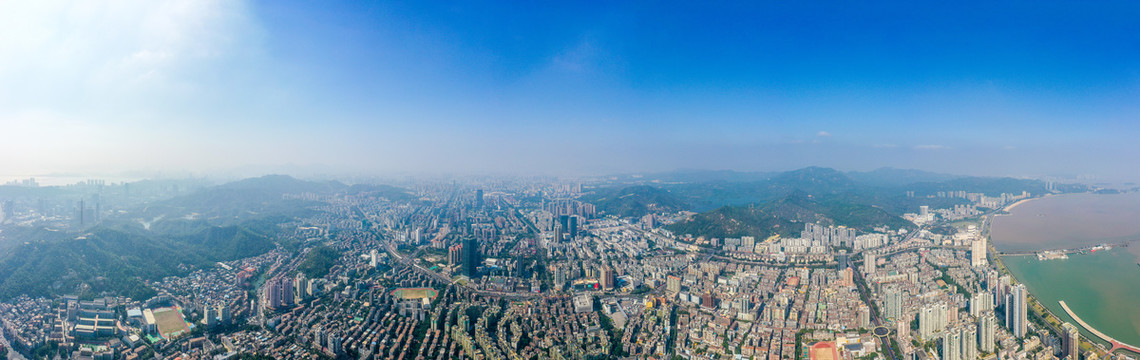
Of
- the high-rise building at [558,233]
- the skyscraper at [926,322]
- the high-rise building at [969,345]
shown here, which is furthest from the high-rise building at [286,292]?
the high-rise building at [969,345]

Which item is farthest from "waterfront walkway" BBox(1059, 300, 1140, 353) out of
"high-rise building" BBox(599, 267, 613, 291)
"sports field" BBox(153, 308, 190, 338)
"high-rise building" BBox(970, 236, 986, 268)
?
"sports field" BBox(153, 308, 190, 338)

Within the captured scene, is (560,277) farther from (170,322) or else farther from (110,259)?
(110,259)

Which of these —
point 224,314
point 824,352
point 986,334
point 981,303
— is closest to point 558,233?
point 224,314

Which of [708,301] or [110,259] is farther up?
[110,259]

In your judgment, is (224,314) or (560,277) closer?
(224,314)

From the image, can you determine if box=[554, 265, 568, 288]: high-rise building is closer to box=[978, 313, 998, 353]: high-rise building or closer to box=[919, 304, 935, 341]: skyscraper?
box=[919, 304, 935, 341]: skyscraper

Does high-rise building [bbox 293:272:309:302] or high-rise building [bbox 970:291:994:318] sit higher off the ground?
high-rise building [bbox 970:291:994:318]
